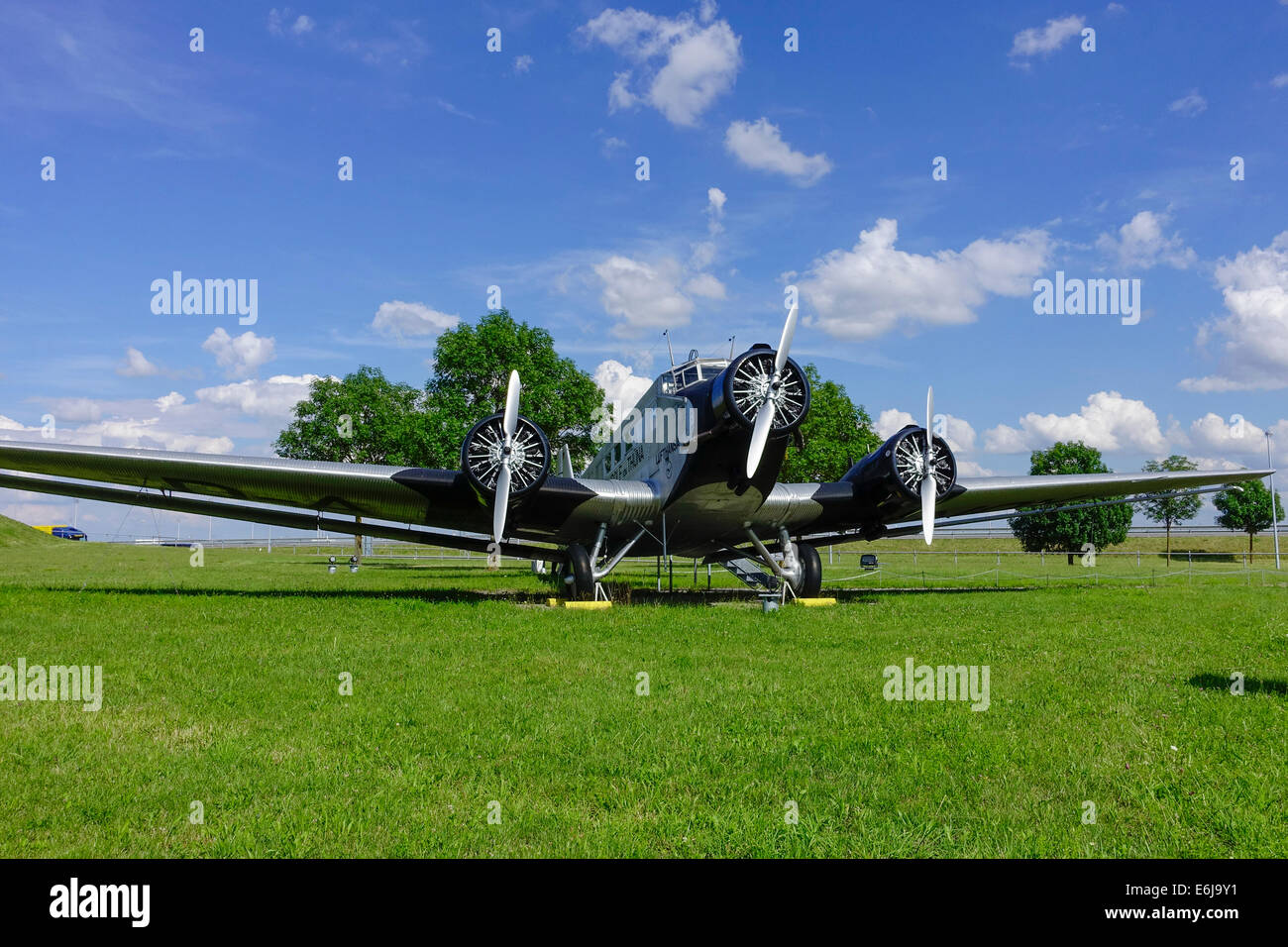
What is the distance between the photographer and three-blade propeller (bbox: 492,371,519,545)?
16.9 m

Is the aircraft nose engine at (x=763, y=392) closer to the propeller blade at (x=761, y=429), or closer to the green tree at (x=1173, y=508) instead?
the propeller blade at (x=761, y=429)

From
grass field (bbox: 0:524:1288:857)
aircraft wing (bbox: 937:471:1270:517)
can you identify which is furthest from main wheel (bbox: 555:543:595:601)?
aircraft wing (bbox: 937:471:1270:517)

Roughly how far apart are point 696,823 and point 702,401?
13.3 m

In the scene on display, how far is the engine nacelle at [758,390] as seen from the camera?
15.9 m

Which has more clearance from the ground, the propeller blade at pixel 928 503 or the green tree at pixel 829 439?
the green tree at pixel 829 439

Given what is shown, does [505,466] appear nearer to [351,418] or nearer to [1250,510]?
[351,418]

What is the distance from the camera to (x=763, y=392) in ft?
52.3

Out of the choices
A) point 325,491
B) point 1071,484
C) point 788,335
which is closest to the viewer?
point 788,335

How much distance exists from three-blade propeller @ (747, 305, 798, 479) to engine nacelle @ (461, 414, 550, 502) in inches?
185

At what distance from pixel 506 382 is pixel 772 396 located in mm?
36836

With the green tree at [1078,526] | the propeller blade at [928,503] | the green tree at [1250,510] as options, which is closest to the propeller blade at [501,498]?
the propeller blade at [928,503]

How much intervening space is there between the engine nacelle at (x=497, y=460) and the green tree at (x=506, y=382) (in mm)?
30445

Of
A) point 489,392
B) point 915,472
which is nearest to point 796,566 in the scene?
point 915,472
